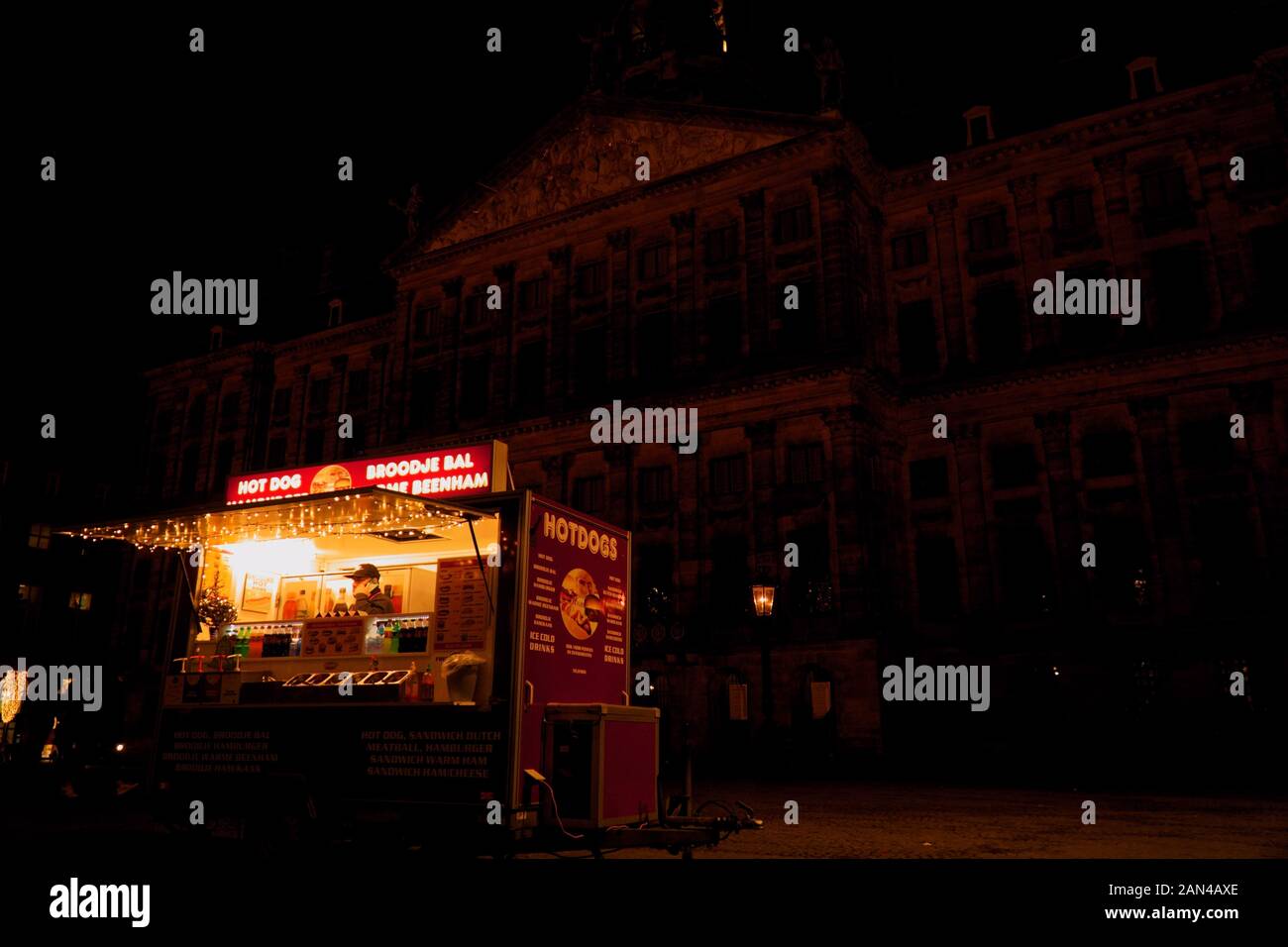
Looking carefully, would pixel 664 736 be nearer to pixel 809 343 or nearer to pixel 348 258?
pixel 809 343

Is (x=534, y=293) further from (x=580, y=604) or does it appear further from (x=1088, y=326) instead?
(x=580, y=604)

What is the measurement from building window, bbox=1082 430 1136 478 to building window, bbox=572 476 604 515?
17006mm

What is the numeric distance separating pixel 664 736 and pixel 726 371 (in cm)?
1306

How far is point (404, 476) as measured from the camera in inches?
408

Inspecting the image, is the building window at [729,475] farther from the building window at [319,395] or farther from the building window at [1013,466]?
the building window at [319,395]

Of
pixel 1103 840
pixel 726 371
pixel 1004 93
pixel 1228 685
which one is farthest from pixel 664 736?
pixel 1004 93

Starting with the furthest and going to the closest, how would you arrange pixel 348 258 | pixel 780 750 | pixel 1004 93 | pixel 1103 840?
pixel 348 258 < pixel 1004 93 < pixel 780 750 < pixel 1103 840

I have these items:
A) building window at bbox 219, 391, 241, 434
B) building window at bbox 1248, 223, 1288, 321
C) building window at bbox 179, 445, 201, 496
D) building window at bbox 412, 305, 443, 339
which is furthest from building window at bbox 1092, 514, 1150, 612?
building window at bbox 179, 445, 201, 496

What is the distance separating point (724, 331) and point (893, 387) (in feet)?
21.4

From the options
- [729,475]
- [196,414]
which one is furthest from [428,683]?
[196,414]

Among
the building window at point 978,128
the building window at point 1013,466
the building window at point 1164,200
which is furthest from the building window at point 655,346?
the building window at point 1164,200

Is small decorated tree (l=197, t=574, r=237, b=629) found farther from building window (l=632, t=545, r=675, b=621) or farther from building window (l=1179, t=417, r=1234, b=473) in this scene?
building window (l=1179, t=417, r=1234, b=473)

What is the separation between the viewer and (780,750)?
25.8 m

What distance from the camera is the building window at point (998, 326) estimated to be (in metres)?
32.8
